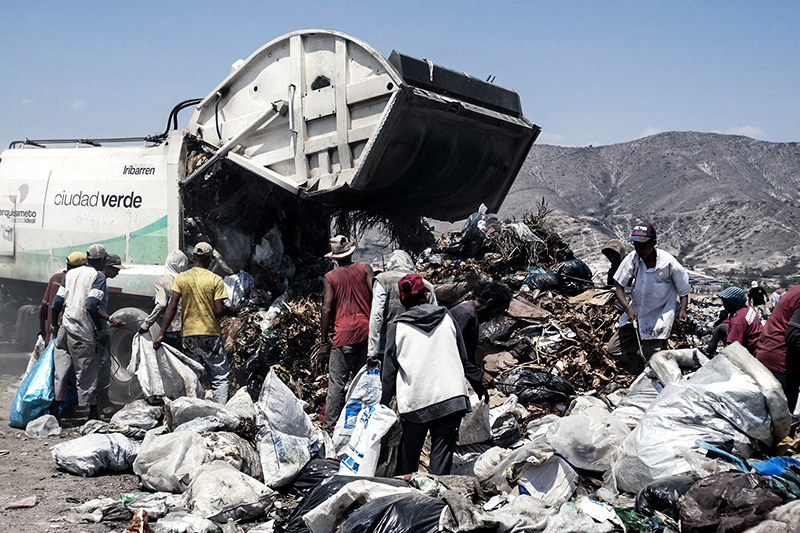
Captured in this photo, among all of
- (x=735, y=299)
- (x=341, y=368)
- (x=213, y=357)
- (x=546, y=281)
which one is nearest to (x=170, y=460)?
(x=341, y=368)

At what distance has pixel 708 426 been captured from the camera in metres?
3.68

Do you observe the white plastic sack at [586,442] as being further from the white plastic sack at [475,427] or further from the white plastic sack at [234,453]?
the white plastic sack at [234,453]

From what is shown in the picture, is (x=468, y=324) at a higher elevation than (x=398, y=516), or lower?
higher

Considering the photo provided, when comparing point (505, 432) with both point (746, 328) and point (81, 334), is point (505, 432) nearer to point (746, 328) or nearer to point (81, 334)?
point (746, 328)

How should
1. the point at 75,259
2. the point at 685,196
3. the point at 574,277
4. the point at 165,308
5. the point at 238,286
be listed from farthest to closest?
1. the point at 685,196
2. the point at 238,286
3. the point at 574,277
4. the point at 75,259
5. the point at 165,308

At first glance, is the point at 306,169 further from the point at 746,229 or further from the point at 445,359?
the point at 746,229

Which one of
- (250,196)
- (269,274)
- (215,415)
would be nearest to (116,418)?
(215,415)

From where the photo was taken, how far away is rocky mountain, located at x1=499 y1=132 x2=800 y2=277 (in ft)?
72.1

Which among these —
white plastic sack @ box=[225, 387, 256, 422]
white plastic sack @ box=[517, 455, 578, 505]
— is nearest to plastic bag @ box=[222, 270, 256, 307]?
white plastic sack @ box=[225, 387, 256, 422]

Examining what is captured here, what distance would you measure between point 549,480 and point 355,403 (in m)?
1.38

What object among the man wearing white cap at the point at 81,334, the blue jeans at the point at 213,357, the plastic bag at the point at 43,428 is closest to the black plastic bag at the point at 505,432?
the blue jeans at the point at 213,357

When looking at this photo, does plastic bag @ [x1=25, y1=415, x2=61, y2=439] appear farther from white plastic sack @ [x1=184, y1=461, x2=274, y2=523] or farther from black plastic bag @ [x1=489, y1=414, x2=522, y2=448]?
black plastic bag @ [x1=489, y1=414, x2=522, y2=448]

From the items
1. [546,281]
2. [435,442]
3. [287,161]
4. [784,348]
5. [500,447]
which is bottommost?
[500,447]

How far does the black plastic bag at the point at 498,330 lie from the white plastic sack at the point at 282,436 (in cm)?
186
